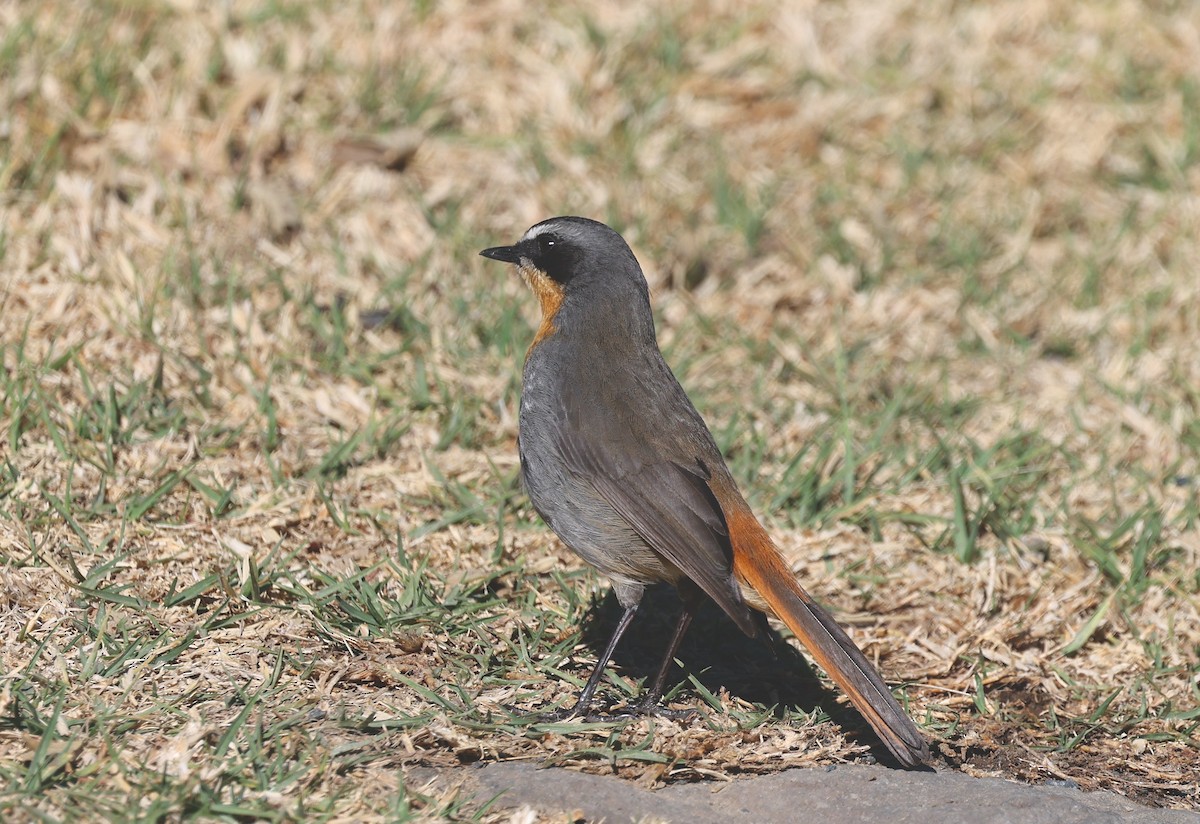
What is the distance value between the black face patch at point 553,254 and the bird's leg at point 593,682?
126 centimetres

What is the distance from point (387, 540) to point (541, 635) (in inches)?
29.9

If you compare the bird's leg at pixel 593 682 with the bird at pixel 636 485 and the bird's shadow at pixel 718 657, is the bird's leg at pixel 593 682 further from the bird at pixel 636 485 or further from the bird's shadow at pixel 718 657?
the bird's shadow at pixel 718 657

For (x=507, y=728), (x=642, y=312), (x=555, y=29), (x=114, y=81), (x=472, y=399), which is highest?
(x=555, y=29)

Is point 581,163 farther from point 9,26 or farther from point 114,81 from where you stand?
point 9,26

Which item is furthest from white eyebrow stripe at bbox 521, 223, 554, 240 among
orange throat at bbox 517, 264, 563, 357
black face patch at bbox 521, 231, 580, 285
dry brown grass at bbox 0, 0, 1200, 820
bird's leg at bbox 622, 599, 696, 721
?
bird's leg at bbox 622, 599, 696, 721

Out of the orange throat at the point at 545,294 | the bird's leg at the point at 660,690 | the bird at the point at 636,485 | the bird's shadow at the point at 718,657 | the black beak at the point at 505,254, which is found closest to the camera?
the bird at the point at 636,485

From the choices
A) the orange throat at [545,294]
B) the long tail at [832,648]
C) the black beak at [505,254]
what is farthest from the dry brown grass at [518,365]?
the black beak at [505,254]

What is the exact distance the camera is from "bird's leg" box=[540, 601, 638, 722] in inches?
164

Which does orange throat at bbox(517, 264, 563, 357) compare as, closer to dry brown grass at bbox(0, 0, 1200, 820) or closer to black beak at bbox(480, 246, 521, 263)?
black beak at bbox(480, 246, 521, 263)

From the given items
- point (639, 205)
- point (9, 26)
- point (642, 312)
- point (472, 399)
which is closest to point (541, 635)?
point (642, 312)

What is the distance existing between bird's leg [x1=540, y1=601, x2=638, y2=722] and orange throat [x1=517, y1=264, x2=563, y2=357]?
1023mm

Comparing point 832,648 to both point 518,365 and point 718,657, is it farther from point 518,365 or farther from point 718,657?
point 518,365

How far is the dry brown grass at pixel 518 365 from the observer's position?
13.7 ft

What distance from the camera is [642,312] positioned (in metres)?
→ 4.92
